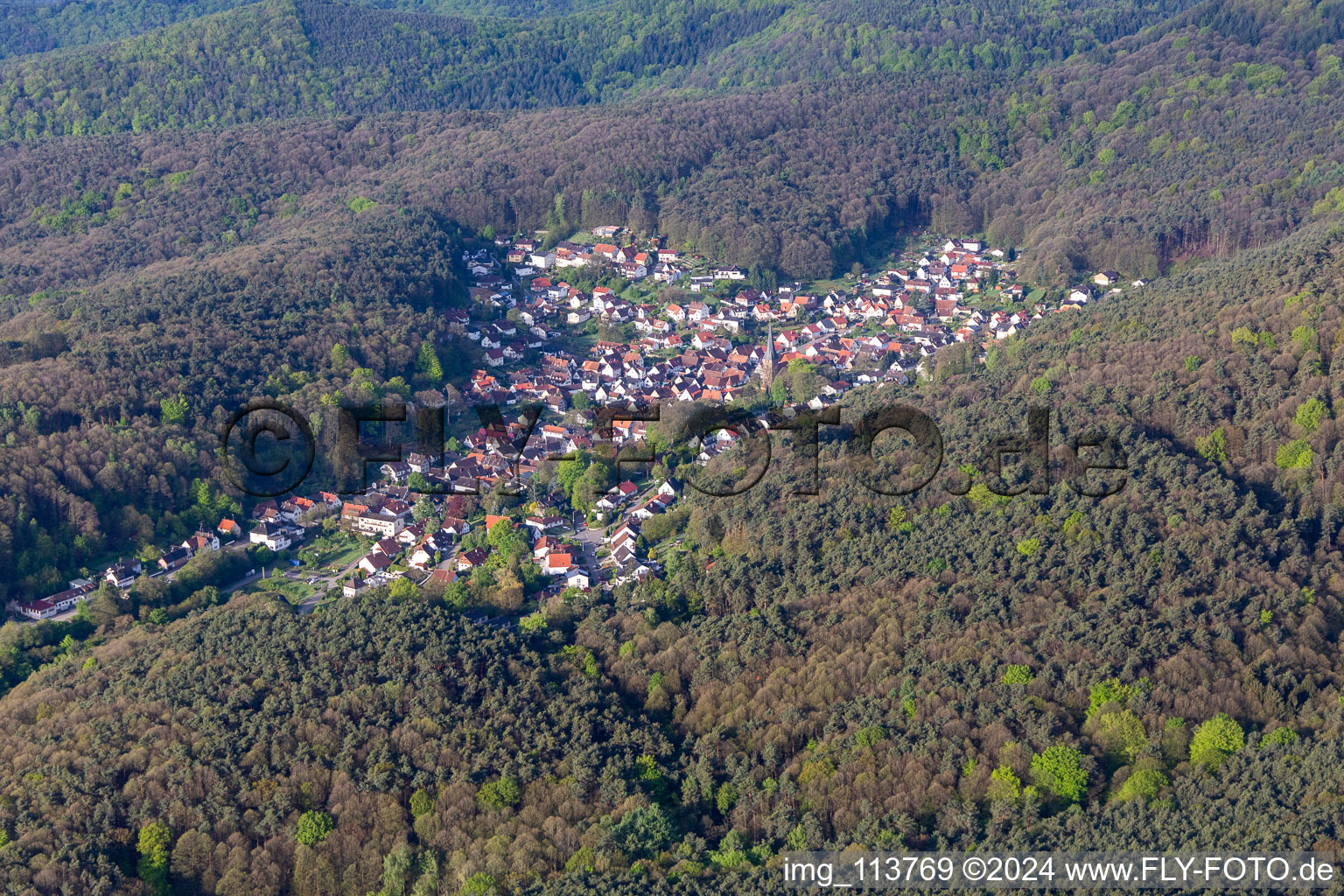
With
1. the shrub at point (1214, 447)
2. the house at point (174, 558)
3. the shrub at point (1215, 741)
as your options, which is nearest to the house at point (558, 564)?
the house at point (174, 558)

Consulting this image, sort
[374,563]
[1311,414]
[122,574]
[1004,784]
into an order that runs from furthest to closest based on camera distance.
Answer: [374,563], [122,574], [1311,414], [1004,784]

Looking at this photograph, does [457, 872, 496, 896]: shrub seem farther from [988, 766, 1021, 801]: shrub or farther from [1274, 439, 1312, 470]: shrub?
[1274, 439, 1312, 470]: shrub

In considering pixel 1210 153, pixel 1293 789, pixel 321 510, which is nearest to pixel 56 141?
pixel 321 510

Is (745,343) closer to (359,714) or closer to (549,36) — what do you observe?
(359,714)

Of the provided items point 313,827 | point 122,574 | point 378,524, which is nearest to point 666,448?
point 378,524

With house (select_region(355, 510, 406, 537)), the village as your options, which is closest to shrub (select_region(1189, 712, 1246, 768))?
the village

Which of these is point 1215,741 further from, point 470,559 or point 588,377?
point 588,377

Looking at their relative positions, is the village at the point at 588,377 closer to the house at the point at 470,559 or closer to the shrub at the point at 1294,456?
the house at the point at 470,559
